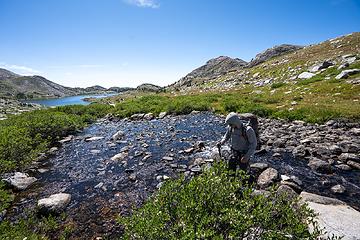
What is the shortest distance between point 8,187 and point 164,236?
39.1ft

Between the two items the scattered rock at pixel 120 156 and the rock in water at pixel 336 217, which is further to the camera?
the scattered rock at pixel 120 156

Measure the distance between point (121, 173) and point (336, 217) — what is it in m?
11.0

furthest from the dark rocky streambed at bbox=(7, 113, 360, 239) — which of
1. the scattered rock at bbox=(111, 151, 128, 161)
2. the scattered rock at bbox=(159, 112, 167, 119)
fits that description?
the scattered rock at bbox=(159, 112, 167, 119)

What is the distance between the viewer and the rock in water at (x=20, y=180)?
12.5 meters

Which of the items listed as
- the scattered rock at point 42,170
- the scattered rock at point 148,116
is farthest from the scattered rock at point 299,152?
the scattered rock at point 148,116

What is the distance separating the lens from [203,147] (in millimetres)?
18062

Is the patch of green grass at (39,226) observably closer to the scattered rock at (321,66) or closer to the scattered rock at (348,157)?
the scattered rock at (348,157)

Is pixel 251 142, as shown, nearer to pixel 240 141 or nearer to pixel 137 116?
pixel 240 141

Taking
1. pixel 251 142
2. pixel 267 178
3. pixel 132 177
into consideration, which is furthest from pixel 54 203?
pixel 267 178

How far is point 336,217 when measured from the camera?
24.3 ft

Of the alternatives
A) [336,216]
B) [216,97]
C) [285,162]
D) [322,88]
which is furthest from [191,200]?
[216,97]

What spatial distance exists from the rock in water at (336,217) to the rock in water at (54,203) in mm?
9823

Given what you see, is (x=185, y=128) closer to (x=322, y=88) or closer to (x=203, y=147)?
(x=203, y=147)

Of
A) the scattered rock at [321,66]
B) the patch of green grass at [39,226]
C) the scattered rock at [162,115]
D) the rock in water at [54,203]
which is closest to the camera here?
the patch of green grass at [39,226]
